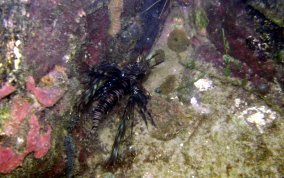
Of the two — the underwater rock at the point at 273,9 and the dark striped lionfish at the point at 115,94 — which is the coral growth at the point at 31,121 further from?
the underwater rock at the point at 273,9

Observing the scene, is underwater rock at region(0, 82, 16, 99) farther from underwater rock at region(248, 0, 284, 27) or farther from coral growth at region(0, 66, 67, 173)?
underwater rock at region(248, 0, 284, 27)

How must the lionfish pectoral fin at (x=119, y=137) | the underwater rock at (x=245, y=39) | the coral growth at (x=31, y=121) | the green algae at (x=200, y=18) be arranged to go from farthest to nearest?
the green algae at (x=200, y=18)
the underwater rock at (x=245, y=39)
the lionfish pectoral fin at (x=119, y=137)
the coral growth at (x=31, y=121)

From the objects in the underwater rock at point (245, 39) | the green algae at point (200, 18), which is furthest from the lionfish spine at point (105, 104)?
the green algae at point (200, 18)

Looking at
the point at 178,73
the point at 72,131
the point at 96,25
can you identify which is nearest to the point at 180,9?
the point at 178,73

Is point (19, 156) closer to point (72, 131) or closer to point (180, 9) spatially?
point (72, 131)

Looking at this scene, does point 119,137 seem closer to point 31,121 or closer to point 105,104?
point 105,104
